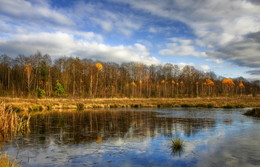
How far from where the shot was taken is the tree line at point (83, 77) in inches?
2563

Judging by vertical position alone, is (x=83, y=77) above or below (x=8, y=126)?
above

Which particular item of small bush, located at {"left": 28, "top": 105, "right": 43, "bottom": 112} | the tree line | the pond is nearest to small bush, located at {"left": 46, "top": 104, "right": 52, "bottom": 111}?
small bush, located at {"left": 28, "top": 105, "right": 43, "bottom": 112}

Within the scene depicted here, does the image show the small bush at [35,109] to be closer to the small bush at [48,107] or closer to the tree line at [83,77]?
the small bush at [48,107]

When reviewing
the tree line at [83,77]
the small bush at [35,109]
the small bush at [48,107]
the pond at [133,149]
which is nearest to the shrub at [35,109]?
the small bush at [35,109]

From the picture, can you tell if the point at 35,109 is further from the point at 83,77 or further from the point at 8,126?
the point at 83,77

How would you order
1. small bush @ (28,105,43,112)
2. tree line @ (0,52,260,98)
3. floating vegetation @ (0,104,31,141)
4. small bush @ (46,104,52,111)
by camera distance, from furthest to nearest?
tree line @ (0,52,260,98) → small bush @ (46,104,52,111) → small bush @ (28,105,43,112) → floating vegetation @ (0,104,31,141)

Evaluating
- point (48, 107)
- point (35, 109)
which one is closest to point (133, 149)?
point (35, 109)

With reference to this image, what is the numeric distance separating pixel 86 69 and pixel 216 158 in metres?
76.0

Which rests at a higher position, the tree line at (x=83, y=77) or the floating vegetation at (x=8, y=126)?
the tree line at (x=83, y=77)

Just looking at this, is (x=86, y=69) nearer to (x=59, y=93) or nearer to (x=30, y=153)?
(x=59, y=93)

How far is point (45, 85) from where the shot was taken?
71.1 metres

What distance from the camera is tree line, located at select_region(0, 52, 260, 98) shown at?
65100mm

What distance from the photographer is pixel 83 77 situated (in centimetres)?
8150

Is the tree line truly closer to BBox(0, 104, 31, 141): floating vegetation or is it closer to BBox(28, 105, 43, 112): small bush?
BBox(28, 105, 43, 112): small bush
